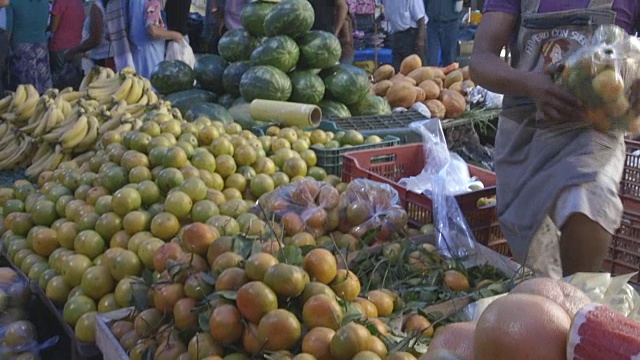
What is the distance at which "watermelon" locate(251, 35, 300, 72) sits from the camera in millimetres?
4695

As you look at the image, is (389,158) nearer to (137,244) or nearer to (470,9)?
(137,244)

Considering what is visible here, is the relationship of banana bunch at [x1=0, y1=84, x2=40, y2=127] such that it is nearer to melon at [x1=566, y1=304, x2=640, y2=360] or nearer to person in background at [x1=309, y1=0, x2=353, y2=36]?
person in background at [x1=309, y1=0, x2=353, y2=36]

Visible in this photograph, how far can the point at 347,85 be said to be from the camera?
4766 millimetres

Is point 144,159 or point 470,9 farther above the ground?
point 144,159

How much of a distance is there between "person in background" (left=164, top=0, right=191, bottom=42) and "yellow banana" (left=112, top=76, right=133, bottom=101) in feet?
8.66

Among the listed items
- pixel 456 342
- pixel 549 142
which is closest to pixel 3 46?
pixel 549 142

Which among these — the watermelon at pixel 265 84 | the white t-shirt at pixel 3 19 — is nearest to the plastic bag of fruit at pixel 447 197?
the watermelon at pixel 265 84

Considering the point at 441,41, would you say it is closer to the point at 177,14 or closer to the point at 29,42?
the point at 177,14

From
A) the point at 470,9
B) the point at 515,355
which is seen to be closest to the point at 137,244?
the point at 515,355

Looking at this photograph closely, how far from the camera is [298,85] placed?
4.75 meters

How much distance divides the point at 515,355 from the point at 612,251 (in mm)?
1967

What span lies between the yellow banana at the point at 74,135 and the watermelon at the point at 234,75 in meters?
1.23

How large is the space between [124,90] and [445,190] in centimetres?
275

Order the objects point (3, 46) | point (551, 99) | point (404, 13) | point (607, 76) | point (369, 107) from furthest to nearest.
Result: point (404, 13) → point (3, 46) → point (369, 107) → point (551, 99) → point (607, 76)
